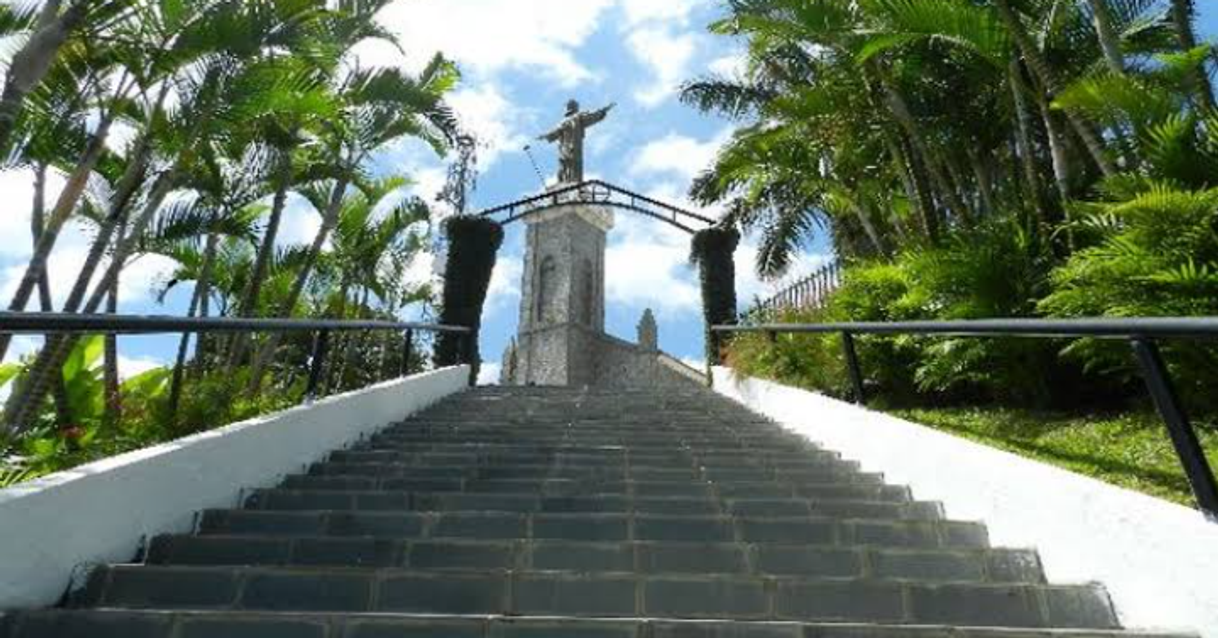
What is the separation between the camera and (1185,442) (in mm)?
2533

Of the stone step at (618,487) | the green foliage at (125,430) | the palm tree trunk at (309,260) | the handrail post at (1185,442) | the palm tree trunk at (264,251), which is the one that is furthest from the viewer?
the palm tree trunk at (309,260)

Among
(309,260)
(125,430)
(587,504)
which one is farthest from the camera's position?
(309,260)

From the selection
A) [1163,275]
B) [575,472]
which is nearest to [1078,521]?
[1163,275]

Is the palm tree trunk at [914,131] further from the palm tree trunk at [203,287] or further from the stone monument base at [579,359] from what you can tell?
the stone monument base at [579,359]

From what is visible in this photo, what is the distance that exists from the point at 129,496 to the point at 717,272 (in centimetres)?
1009

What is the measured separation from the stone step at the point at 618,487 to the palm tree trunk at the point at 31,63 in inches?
125

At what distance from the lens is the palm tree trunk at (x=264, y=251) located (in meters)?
10.5

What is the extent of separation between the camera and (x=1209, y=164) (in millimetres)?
5047

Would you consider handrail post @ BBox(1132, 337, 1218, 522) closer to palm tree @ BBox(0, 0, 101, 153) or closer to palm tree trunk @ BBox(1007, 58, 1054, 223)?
palm tree trunk @ BBox(1007, 58, 1054, 223)

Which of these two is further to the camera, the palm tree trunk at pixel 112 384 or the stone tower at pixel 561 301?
the stone tower at pixel 561 301

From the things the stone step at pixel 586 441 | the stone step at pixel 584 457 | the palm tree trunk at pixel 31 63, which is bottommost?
the stone step at pixel 584 457

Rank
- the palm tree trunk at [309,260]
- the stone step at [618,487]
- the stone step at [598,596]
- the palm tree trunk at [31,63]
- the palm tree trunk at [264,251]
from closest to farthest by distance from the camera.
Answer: the stone step at [598,596], the stone step at [618,487], the palm tree trunk at [31,63], the palm tree trunk at [264,251], the palm tree trunk at [309,260]

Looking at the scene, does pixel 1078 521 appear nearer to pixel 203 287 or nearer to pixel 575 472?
pixel 575 472

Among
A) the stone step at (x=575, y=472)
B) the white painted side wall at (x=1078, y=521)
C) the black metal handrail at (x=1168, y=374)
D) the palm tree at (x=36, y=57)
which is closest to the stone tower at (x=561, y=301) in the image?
the palm tree at (x=36, y=57)
